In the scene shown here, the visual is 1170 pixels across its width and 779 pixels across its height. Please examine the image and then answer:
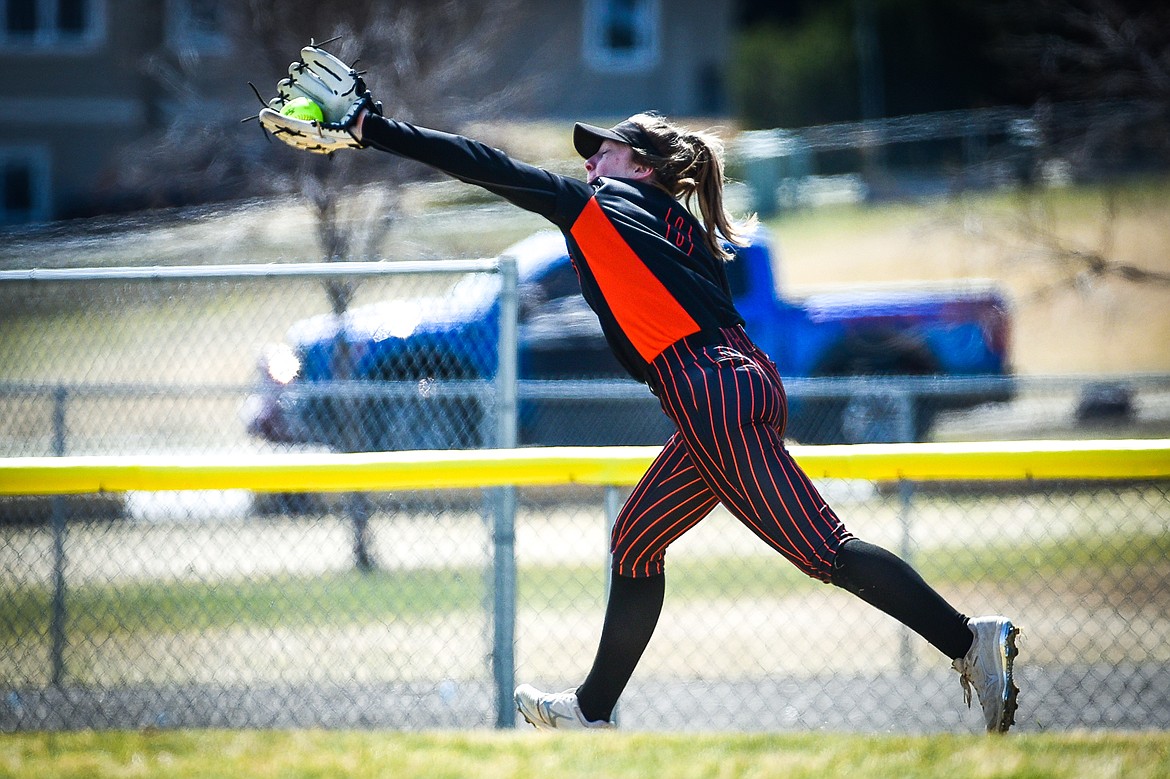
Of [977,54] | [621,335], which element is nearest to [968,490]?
[621,335]

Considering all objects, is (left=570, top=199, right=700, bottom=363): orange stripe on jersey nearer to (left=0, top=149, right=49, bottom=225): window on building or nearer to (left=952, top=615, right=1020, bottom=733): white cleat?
(left=952, top=615, right=1020, bottom=733): white cleat

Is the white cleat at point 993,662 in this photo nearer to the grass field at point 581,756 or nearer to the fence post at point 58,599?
the grass field at point 581,756

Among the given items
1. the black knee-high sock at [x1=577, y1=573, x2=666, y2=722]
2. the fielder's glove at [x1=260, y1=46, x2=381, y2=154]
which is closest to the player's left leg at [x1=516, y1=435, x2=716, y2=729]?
the black knee-high sock at [x1=577, y1=573, x2=666, y2=722]

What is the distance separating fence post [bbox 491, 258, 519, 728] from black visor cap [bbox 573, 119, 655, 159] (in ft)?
3.20

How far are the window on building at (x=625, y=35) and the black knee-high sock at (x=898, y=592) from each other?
21777 millimetres

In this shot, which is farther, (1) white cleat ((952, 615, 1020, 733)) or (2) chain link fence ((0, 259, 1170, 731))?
(2) chain link fence ((0, 259, 1170, 731))

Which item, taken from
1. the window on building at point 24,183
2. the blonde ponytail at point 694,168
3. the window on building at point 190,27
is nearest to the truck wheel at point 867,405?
the blonde ponytail at point 694,168

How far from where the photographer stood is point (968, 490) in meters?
9.18

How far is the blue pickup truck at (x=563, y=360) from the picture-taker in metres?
6.12

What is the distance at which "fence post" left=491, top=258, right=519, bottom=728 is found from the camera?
468cm

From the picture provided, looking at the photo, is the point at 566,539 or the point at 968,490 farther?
the point at 968,490

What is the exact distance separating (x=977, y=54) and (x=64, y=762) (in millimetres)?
23068

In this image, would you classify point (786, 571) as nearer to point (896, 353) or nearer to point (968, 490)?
point (968, 490)

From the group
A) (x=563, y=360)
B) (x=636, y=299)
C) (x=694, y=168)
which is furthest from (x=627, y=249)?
(x=563, y=360)
